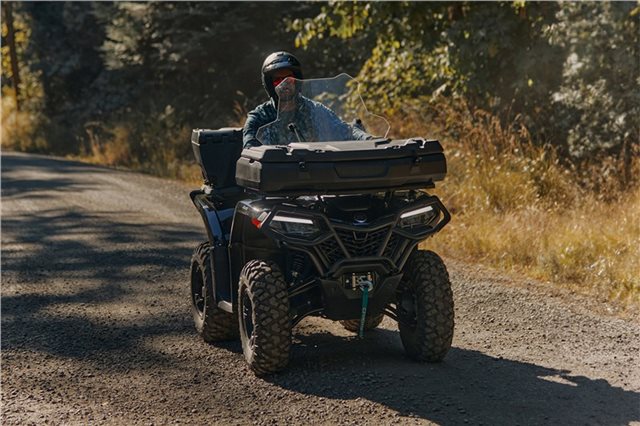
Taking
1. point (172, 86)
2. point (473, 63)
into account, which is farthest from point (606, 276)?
point (172, 86)

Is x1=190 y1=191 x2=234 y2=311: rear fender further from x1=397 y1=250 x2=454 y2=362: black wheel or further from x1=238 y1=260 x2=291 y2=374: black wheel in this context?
x1=397 y1=250 x2=454 y2=362: black wheel

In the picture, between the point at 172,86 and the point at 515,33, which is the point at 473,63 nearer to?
the point at 515,33

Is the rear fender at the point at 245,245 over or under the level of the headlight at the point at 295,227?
under

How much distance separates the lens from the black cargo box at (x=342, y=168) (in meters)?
5.45

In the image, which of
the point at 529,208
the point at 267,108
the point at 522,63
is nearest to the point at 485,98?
the point at 522,63

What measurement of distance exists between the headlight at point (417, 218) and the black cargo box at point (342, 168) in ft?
0.55

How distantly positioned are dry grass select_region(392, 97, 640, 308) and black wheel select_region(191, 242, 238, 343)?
329cm

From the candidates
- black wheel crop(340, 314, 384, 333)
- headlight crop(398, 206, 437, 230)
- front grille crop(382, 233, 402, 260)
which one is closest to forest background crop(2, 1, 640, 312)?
black wheel crop(340, 314, 384, 333)

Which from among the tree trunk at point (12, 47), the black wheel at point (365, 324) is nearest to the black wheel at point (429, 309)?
the black wheel at point (365, 324)

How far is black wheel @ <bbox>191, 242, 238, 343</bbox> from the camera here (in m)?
6.69

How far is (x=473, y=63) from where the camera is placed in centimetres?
1330

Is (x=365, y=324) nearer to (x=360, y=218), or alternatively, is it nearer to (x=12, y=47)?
(x=360, y=218)

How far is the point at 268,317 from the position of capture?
564cm

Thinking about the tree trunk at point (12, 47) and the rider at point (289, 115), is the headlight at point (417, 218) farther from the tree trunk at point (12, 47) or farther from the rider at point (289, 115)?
the tree trunk at point (12, 47)
